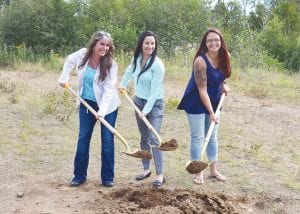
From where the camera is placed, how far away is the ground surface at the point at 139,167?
4777 mm

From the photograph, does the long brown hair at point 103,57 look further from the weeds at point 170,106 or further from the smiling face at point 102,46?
the weeds at point 170,106

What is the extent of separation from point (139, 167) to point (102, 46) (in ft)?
5.64

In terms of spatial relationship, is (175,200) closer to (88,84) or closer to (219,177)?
(219,177)

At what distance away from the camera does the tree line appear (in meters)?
16.9

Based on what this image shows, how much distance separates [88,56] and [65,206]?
1.34 metres

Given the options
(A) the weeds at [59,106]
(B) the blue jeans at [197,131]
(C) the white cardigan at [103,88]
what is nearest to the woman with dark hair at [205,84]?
(B) the blue jeans at [197,131]

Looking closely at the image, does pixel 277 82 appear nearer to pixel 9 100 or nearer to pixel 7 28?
pixel 9 100

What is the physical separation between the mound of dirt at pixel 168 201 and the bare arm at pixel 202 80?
2.70ft

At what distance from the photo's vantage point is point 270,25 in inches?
798

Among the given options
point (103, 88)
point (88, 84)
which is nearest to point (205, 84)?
point (103, 88)

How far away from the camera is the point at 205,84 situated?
5043mm

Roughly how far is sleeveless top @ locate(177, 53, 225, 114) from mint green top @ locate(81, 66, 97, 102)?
35.1 inches

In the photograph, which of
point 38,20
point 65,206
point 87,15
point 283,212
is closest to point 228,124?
point 283,212

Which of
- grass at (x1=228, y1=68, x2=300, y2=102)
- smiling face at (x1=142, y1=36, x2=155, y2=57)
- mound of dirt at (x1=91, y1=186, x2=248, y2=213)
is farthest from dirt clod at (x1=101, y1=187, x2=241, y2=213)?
grass at (x1=228, y1=68, x2=300, y2=102)
